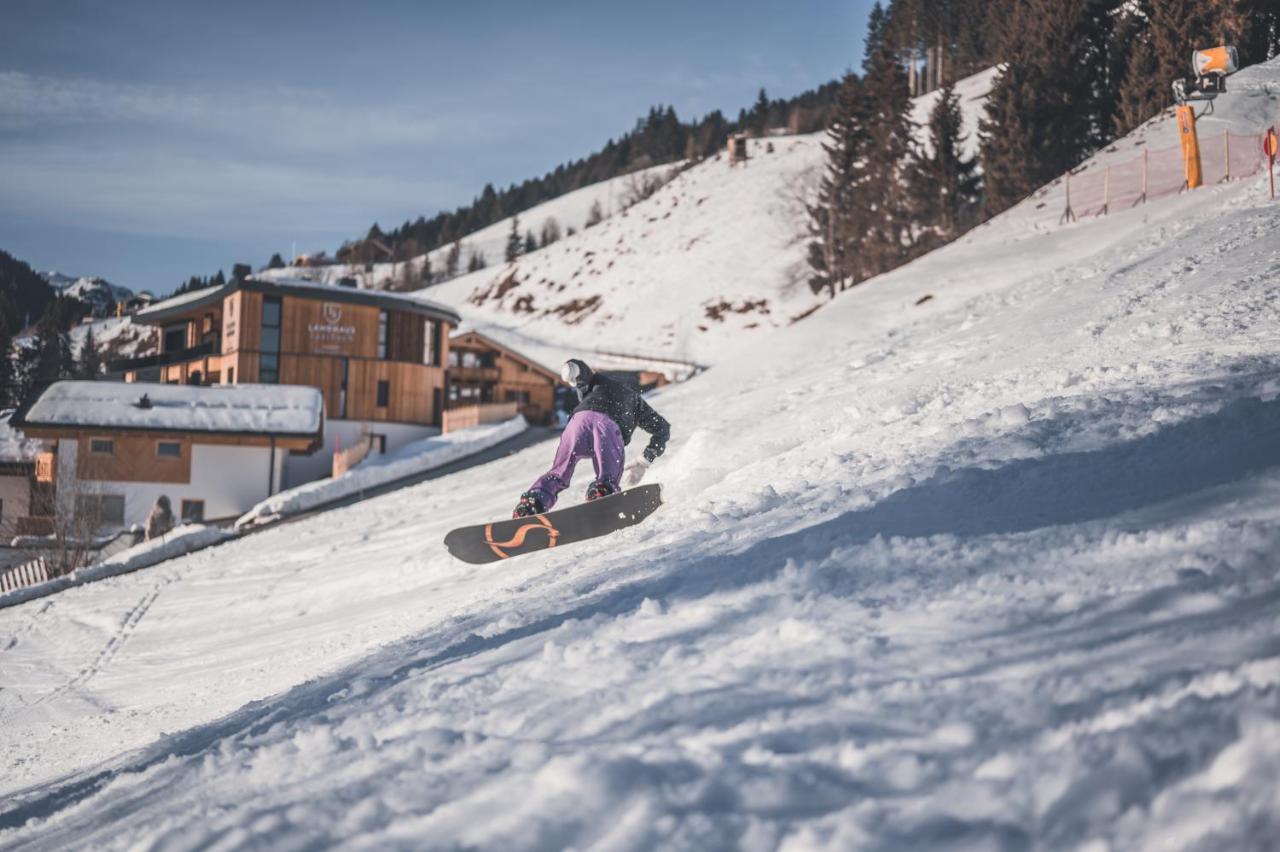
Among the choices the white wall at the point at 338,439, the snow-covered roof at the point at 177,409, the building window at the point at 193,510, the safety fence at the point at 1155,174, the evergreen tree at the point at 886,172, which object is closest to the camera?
the safety fence at the point at 1155,174

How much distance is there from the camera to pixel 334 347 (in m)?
36.7

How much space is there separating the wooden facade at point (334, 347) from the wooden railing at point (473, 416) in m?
1.74

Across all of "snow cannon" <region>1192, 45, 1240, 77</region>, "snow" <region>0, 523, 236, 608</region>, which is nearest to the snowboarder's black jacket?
"snow" <region>0, 523, 236, 608</region>

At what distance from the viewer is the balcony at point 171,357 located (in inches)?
1565

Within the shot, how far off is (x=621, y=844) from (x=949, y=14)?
96.1 metres

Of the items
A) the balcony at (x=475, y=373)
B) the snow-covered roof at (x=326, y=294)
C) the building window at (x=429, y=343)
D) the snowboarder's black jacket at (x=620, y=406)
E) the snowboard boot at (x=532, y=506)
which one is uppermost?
the snow-covered roof at (x=326, y=294)

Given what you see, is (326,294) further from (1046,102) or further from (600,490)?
(600,490)

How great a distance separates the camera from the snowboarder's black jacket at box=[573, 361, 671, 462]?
8.06 metres

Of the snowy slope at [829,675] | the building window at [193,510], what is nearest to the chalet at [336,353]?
the building window at [193,510]

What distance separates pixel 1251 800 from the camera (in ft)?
6.43

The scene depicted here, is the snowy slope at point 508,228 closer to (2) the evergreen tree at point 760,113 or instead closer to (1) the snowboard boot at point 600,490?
(2) the evergreen tree at point 760,113

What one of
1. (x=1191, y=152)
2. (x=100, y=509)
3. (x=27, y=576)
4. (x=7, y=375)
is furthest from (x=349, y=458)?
(x=7, y=375)

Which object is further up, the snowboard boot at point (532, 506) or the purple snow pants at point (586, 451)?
the purple snow pants at point (586, 451)

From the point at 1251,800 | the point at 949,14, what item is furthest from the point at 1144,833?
the point at 949,14
